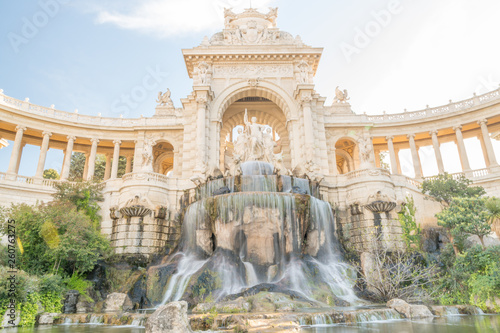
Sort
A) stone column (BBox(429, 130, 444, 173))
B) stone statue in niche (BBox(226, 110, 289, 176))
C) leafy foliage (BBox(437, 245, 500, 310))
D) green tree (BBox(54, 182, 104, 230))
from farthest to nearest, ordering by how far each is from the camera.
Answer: stone column (BBox(429, 130, 444, 173)) < stone statue in niche (BBox(226, 110, 289, 176)) < green tree (BBox(54, 182, 104, 230)) < leafy foliage (BBox(437, 245, 500, 310))

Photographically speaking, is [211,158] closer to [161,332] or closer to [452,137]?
[161,332]

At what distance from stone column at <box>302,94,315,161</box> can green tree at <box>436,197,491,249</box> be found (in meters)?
14.5

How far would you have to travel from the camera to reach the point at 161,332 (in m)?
7.40

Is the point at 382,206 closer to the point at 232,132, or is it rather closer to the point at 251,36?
the point at 232,132

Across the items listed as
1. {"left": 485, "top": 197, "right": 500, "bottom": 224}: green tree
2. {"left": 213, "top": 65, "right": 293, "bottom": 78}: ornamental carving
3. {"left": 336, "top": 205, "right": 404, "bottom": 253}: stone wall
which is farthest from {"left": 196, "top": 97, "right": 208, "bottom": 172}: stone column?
{"left": 485, "top": 197, "right": 500, "bottom": 224}: green tree

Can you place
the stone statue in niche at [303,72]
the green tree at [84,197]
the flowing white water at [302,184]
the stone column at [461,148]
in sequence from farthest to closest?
the stone column at [461,148] < the stone statue in niche at [303,72] < the green tree at [84,197] < the flowing white water at [302,184]

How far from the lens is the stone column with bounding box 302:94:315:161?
31453 millimetres

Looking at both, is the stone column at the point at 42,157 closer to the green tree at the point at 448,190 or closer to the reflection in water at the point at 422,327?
the reflection in water at the point at 422,327

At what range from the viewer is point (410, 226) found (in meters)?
23.0

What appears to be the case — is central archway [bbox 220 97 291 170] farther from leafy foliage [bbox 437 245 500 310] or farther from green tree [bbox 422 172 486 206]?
leafy foliage [bbox 437 245 500 310]

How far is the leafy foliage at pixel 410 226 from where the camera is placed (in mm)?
22406

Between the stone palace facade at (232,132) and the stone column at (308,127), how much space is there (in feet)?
0.34

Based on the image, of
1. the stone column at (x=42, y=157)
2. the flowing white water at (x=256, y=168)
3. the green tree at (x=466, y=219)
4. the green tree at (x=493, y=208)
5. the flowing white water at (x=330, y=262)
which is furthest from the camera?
the stone column at (x=42, y=157)

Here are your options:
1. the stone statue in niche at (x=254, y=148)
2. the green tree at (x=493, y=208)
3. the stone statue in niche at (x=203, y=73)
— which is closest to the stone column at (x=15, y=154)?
the stone statue in niche at (x=203, y=73)
